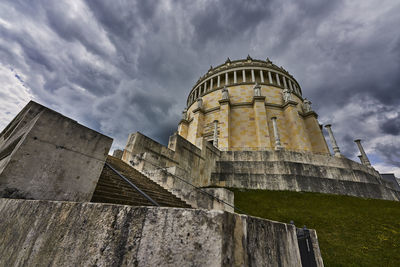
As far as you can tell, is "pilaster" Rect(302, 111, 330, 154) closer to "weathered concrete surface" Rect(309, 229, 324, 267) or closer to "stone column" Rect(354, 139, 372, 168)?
"stone column" Rect(354, 139, 372, 168)

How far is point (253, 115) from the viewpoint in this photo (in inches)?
861

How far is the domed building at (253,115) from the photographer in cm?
1991

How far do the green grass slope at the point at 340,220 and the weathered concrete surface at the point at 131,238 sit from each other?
4921mm

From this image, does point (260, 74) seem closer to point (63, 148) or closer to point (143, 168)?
point (143, 168)

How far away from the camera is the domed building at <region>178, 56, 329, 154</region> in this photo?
19.9 meters

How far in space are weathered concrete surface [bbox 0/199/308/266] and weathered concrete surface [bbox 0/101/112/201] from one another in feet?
3.36

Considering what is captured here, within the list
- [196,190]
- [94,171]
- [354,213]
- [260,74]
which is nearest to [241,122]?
[260,74]

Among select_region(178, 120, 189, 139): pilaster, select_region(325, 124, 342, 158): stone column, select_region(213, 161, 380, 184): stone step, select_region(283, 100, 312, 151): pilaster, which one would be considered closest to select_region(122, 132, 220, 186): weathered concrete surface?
select_region(213, 161, 380, 184): stone step

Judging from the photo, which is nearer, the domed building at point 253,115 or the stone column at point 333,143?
the stone column at point 333,143

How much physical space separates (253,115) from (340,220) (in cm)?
1620

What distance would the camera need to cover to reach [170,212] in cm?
167

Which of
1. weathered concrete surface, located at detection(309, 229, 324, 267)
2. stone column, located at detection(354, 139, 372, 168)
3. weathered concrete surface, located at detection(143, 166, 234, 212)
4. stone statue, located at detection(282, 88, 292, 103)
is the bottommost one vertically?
weathered concrete surface, located at detection(309, 229, 324, 267)

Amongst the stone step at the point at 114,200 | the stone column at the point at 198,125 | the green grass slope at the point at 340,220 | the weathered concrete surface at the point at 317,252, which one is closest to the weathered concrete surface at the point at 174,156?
the green grass slope at the point at 340,220

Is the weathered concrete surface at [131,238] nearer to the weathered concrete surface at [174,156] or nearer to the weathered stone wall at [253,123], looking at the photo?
the weathered concrete surface at [174,156]
